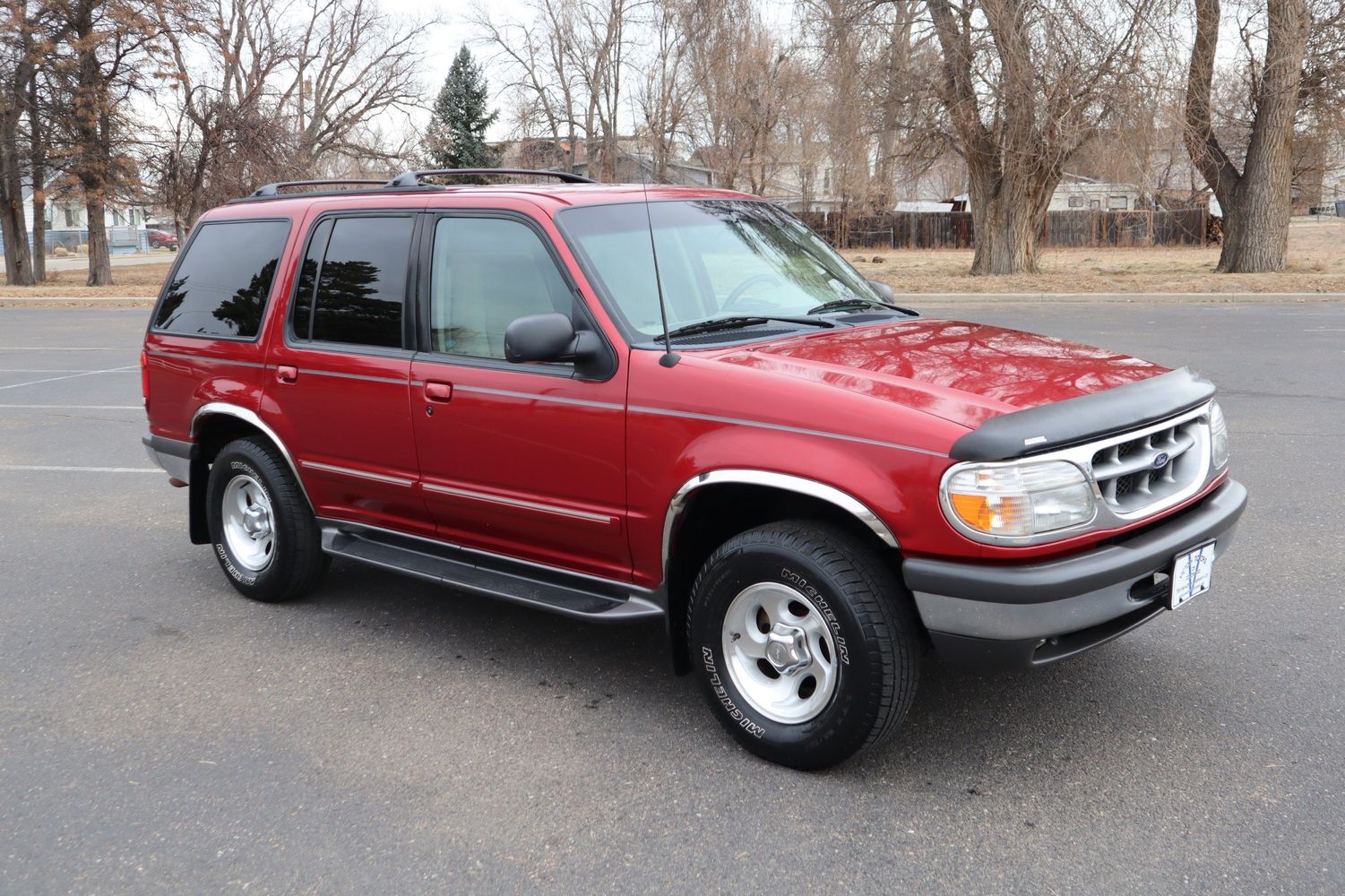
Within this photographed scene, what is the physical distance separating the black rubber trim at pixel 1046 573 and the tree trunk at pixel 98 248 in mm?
33330

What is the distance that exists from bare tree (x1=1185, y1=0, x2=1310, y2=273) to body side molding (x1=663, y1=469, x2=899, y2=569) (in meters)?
22.1

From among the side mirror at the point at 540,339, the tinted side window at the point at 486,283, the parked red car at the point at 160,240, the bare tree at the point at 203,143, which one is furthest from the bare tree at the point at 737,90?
the side mirror at the point at 540,339

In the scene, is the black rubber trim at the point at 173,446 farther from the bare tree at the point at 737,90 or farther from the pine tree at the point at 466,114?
the pine tree at the point at 466,114

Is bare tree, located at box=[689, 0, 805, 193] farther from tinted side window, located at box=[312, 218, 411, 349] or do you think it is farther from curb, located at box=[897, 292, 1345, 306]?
tinted side window, located at box=[312, 218, 411, 349]

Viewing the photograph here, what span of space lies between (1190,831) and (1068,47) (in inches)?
839

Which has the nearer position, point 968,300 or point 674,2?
point 968,300

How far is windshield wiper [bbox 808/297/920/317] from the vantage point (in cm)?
472

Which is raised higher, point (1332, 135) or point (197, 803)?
point (1332, 135)

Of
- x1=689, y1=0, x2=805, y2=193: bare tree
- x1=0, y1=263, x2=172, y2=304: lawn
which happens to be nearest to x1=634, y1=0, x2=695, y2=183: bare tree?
x1=689, y1=0, x2=805, y2=193: bare tree

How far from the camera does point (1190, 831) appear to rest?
3.37 meters

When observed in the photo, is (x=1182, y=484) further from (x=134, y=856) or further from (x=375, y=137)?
(x=375, y=137)

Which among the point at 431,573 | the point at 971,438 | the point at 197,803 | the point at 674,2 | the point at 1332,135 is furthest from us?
the point at 674,2

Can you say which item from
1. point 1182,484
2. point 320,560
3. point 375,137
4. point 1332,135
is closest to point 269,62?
point 375,137

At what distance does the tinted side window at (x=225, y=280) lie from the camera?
5473mm
